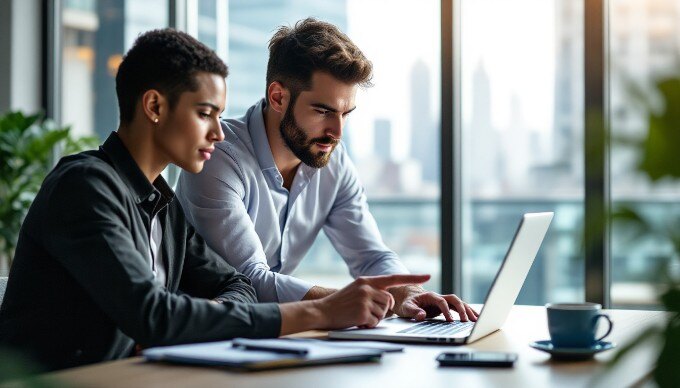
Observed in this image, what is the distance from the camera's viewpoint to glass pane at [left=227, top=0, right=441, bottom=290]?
3.86 m

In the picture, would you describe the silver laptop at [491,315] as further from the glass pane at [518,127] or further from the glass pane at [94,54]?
the glass pane at [94,54]

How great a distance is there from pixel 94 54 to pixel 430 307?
11.4 ft

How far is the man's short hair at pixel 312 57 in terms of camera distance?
7.98ft

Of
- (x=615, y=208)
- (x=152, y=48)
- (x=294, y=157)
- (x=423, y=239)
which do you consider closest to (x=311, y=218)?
(x=294, y=157)

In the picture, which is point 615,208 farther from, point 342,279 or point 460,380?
point 342,279

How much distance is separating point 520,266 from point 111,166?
84 centimetres

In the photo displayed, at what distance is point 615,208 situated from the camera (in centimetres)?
50

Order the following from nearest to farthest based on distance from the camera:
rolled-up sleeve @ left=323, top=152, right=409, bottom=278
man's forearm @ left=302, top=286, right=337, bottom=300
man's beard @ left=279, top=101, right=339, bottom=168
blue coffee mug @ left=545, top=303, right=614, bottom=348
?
blue coffee mug @ left=545, top=303, right=614, bottom=348
man's forearm @ left=302, top=286, right=337, bottom=300
man's beard @ left=279, top=101, right=339, bottom=168
rolled-up sleeve @ left=323, top=152, right=409, bottom=278

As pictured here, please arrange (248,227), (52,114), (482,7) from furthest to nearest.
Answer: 1. (52,114)
2. (482,7)
3. (248,227)

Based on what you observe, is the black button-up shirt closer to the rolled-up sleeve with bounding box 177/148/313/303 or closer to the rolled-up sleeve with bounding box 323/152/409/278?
the rolled-up sleeve with bounding box 177/148/313/303

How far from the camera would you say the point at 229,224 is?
Result: 214 centimetres

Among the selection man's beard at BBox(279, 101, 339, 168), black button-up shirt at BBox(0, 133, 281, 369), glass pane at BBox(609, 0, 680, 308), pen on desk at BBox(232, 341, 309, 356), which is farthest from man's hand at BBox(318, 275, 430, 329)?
glass pane at BBox(609, 0, 680, 308)

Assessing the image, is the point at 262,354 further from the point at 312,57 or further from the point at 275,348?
the point at 312,57

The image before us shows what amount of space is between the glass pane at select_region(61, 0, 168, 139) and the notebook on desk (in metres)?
3.59
